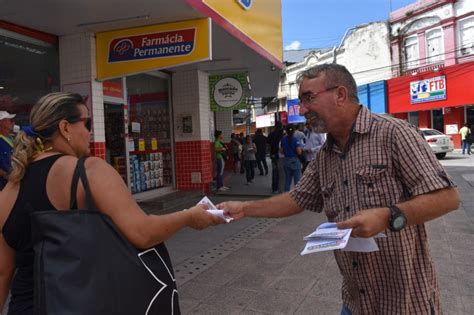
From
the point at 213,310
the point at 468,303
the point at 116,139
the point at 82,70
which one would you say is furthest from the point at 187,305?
the point at 116,139

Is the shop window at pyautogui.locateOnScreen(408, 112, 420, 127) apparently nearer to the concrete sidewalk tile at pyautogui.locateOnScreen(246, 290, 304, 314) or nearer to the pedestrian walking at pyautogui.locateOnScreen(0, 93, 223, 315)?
the concrete sidewalk tile at pyautogui.locateOnScreen(246, 290, 304, 314)

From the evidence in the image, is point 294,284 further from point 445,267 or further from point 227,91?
point 227,91

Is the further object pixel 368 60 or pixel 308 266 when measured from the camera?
pixel 368 60

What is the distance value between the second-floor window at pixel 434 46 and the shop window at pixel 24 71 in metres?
25.0

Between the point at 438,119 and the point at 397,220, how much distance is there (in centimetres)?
2812

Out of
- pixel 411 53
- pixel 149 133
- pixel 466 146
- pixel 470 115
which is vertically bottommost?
pixel 466 146

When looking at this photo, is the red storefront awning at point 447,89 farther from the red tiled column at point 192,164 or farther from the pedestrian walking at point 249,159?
the red tiled column at point 192,164

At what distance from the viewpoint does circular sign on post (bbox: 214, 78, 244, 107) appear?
11305 mm

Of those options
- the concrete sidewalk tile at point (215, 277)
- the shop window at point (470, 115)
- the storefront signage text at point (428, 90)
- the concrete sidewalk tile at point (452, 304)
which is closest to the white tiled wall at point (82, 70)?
the concrete sidewalk tile at point (215, 277)

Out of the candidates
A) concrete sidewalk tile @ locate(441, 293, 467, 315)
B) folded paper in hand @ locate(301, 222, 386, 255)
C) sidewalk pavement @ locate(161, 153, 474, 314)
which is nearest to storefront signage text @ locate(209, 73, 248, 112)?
sidewalk pavement @ locate(161, 153, 474, 314)

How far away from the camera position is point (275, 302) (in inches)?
166

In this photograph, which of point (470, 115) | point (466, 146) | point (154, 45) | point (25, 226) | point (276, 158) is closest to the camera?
point (25, 226)

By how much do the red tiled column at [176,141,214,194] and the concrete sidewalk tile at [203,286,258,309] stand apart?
20.6ft

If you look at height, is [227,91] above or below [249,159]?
above
